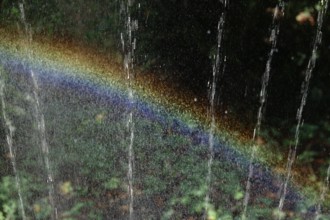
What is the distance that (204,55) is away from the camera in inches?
159

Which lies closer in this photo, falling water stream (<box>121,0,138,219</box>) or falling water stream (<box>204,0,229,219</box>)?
falling water stream (<box>204,0,229,219</box>)

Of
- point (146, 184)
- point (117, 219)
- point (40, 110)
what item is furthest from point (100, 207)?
point (40, 110)

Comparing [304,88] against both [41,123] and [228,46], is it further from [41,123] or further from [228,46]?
[41,123]

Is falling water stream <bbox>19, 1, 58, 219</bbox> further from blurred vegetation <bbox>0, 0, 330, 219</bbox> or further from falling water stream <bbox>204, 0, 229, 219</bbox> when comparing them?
falling water stream <bbox>204, 0, 229, 219</bbox>

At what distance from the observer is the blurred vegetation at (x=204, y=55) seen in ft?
12.7

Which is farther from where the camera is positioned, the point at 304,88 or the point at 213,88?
the point at 213,88

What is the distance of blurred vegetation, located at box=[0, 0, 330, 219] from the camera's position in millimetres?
3867

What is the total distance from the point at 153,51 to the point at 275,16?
3.43ft

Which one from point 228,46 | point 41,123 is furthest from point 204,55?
point 41,123

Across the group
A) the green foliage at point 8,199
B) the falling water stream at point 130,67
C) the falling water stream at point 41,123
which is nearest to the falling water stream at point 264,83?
the falling water stream at point 130,67

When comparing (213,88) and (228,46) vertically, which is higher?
(228,46)

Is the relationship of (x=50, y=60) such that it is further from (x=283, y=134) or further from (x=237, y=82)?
(x=283, y=134)

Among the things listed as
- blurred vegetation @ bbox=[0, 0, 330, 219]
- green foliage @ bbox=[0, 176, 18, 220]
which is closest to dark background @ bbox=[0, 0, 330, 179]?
blurred vegetation @ bbox=[0, 0, 330, 219]

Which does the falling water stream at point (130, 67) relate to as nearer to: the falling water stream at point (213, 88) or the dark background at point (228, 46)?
the dark background at point (228, 46)
